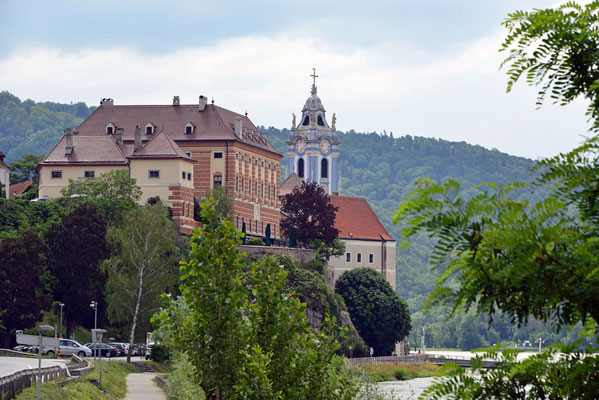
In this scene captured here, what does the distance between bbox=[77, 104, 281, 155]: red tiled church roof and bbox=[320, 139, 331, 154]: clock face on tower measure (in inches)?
2047

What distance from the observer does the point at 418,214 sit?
7.77 meters

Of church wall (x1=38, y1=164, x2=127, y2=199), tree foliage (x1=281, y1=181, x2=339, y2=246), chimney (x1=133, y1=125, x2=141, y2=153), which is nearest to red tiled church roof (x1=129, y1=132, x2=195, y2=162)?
church wall (x1=38, y1=164, x2=127, y2=199)

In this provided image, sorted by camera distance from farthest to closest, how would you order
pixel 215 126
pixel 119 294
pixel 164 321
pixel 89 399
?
pixel 215 126
pixel 119 294
pixel 89 399
pixel 164 321

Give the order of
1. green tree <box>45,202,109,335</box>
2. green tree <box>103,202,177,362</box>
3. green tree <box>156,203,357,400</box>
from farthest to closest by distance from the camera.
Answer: green tree <box>45,202,109,335</box> < green tree <box>103,202,177,362</box> < green tree <box>156,203,357,400</box>

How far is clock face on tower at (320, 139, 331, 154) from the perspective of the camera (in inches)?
7451

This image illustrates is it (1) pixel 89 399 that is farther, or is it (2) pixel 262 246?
(2) pixel 262 246

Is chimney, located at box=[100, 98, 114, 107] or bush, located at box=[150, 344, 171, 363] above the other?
chimney, located at box=[100, 98, 114, 107]

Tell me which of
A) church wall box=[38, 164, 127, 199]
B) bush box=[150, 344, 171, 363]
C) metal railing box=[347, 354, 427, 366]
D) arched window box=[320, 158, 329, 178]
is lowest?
metal railing box=[347, 354, 427, 366]

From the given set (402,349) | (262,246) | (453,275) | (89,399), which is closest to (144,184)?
(262,246)

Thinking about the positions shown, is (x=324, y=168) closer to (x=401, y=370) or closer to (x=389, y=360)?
(x=389, y=360)

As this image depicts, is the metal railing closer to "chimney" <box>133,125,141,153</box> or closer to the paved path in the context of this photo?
"chimney" <box>133,125,141,153</box>

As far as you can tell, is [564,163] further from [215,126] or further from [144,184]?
[215,126]

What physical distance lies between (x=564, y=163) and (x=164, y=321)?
16835mm

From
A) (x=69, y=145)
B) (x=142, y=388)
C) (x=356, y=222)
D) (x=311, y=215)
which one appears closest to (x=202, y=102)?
(x=69, y=145)
